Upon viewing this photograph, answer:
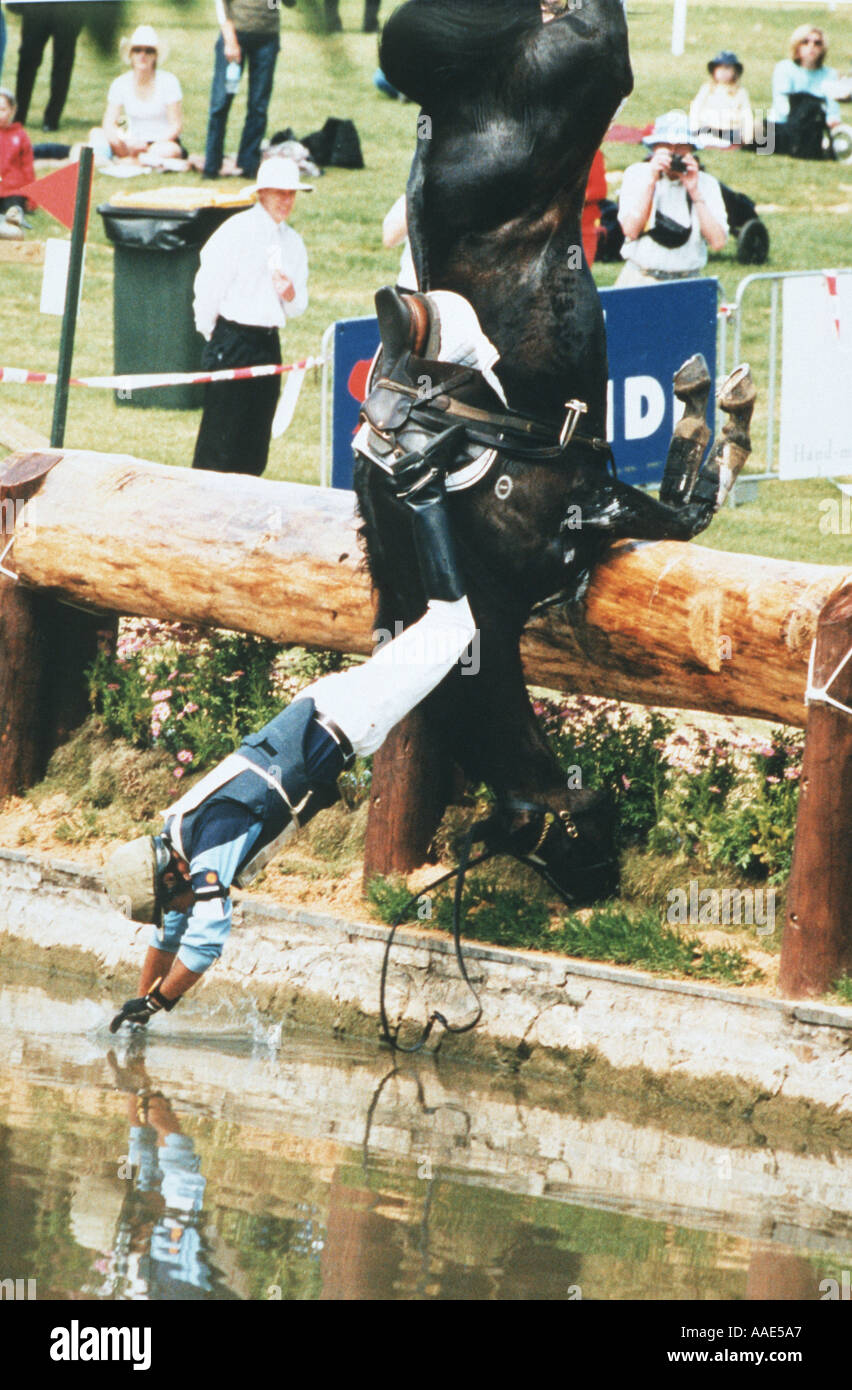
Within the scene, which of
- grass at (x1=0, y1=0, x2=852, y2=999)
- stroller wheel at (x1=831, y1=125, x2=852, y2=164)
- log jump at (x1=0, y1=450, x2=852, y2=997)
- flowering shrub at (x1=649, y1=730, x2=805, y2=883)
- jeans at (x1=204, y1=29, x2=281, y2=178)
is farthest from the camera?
stroller wheel at (x1=831, y1=125, x2=852, y2=164)

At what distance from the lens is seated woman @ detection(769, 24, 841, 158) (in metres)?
17.9

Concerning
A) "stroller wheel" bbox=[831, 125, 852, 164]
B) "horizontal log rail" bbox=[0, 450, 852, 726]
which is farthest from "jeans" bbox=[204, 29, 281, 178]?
"stroller wheel" bbox=[831, 125, 852, 164]

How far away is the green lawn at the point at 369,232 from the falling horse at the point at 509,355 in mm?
2194

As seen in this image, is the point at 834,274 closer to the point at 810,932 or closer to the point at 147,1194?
the point at 810,932

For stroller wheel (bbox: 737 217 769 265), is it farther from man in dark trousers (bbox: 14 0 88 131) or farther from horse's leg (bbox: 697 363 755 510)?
man in dark trousers (bbox: 14 0 88 131)

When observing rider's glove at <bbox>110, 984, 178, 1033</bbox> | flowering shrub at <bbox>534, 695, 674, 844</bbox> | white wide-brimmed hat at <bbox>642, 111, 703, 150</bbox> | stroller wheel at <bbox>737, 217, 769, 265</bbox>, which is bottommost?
rider's glove at <bbox>110, 984, 178, 1033</bbox>

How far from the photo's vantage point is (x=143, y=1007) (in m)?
5.69

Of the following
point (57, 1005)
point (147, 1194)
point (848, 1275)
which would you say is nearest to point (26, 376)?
point (57, 1005)

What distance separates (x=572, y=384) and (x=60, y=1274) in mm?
2596

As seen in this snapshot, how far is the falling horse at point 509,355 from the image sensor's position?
511cm

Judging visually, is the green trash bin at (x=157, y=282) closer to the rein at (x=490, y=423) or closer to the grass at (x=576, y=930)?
the grass at (x=576, y=930)

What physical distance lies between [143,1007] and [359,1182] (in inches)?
41.4

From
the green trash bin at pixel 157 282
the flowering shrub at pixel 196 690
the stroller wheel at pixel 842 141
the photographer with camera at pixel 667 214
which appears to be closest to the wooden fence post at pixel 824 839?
the flowering shrub at pixel 196 690

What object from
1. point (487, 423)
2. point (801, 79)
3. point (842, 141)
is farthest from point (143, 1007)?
point (842, 141)
